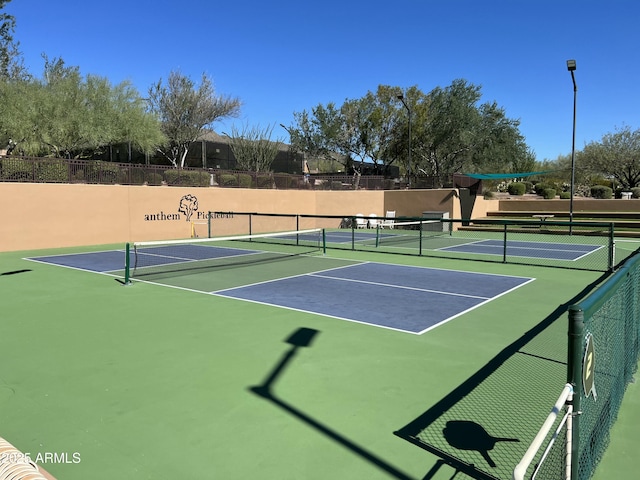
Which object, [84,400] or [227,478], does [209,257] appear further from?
[227,478]

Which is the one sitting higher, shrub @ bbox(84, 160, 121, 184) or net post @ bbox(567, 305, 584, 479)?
shrub @ bbox(84, 160, 121, 184)

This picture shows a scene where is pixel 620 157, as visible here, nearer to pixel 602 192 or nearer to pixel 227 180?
pixel 602 192

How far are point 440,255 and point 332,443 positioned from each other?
13705 mm

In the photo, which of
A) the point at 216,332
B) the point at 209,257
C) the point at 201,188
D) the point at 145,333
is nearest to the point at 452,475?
the point at 216,332

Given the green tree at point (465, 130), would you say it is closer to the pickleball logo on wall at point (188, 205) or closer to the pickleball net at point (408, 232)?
the pickleball net at point (408, 232)

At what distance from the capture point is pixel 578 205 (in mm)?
33938

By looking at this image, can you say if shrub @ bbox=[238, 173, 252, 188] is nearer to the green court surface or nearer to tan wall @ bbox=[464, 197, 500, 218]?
tan wall @ bbox=[464, 197, 500, 218]

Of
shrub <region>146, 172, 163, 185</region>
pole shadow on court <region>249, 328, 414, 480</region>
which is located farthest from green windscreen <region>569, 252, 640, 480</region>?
shrub <region>146, 172, 163, 185</region>

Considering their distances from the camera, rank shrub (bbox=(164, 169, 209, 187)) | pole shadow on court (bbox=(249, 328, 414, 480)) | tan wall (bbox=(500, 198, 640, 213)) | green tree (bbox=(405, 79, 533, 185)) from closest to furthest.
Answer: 1. pole shadow on court (bbox=(249, 328, 414, 480))
2. shrub (bbox=(164, 169, 209, 187))
3. tan wall (bbox=(500, 198, 640, 213))
4. green tree (bbox=(405, 79, 533, 185))

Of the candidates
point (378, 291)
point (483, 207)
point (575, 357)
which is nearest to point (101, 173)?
point (378, 291)

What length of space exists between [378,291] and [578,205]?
29393 millimetres

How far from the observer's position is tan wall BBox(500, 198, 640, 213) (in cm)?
3148

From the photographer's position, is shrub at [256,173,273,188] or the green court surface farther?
shrub at [256,173,273,188]

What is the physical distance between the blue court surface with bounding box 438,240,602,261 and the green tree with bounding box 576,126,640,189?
115ft
